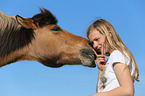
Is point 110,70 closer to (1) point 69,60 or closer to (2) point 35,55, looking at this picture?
(1) point 69,60

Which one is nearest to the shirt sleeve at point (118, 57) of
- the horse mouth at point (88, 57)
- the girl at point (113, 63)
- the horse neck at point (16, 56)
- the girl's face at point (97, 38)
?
the girl at point (113, 63)

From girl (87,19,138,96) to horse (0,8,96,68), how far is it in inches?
55.8

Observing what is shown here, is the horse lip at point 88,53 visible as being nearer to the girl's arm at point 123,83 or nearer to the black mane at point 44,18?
the black mane at point 44,18

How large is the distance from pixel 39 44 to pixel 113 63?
2.67 metres

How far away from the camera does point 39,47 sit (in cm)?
430

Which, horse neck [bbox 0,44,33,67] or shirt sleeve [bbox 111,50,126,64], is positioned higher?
horse neck [bbox 0,44,33,67]

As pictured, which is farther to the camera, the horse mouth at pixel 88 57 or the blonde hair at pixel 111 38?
the horse mouth at pixel 88 57

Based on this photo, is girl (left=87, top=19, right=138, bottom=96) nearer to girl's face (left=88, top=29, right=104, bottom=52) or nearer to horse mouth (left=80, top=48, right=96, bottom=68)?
girl's face (left=88, top=29, right=104, bottom=52)

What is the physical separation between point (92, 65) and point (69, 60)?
1.93 ft

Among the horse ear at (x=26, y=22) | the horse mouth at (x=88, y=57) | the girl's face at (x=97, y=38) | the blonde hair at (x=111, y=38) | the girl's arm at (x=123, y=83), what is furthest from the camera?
the horse ear at (x=26, y=22)

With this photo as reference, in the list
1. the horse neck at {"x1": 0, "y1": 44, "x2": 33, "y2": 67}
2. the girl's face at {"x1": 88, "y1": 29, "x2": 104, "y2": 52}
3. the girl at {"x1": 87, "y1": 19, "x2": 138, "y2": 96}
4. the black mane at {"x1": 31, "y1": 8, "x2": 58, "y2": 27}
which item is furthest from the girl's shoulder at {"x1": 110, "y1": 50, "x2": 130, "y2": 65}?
the black mane at {"x1": 31, "y1": 8, "x2": 58, "y2": 27}

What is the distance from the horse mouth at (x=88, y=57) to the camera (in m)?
3.93

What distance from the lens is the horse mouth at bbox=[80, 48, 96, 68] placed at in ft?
12.9

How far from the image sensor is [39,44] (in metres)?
4.31
